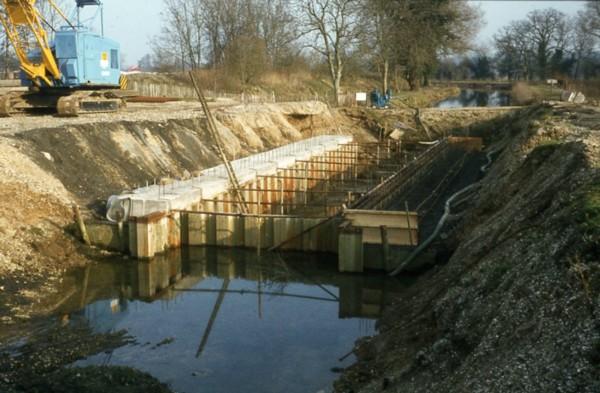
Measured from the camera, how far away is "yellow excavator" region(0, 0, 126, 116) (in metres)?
25.1

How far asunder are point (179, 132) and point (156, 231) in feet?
33.8

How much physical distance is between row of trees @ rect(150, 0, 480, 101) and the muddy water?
3436 cm

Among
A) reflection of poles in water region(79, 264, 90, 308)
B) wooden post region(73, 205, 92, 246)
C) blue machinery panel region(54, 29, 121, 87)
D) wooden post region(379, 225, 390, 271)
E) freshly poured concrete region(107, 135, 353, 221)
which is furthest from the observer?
blue machinery panel region(54, 29, 121, 87)

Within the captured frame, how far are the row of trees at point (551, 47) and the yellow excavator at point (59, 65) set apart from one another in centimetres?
4820

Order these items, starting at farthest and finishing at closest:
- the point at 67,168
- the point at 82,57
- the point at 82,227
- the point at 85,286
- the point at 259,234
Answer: the point at 82,57, the point at 67,168, the point at 259,234, the point at 82,227, the point at 85,286

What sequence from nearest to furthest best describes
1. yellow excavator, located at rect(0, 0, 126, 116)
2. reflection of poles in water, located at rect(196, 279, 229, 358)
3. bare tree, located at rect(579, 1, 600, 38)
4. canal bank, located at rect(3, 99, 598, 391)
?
canal bank, located at rect(3, 99, 598, 391), reflection of poles in water, located at rect(196, 279, 229, 358), yellow excavator, located at rect(0, 0, 126, 116), bare tree, located at rect(579, 1, 600, 38)

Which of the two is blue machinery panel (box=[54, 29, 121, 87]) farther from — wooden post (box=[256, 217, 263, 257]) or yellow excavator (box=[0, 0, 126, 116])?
wooden post (box=[256, 217, 263, 257])

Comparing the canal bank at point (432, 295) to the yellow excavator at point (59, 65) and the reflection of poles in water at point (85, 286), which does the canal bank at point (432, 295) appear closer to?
the reflection of poles in water at point (85, 286)

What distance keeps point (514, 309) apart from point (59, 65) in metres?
22.8

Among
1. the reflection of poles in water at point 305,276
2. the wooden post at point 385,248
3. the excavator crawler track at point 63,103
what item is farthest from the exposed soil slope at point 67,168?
the wooden post at point 385,248

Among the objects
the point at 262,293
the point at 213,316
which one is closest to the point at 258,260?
the point at 262,293

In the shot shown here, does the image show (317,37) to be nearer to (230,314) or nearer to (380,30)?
(380,30)

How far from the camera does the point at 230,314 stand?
44.5 feet

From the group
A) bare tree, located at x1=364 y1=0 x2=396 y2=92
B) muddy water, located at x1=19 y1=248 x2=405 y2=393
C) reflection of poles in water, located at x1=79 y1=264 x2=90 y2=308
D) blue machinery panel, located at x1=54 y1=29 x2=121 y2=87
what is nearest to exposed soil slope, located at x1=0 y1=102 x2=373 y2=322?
reflection of poles in water, located at x1=79 y1=264 x2=90 y2=308
